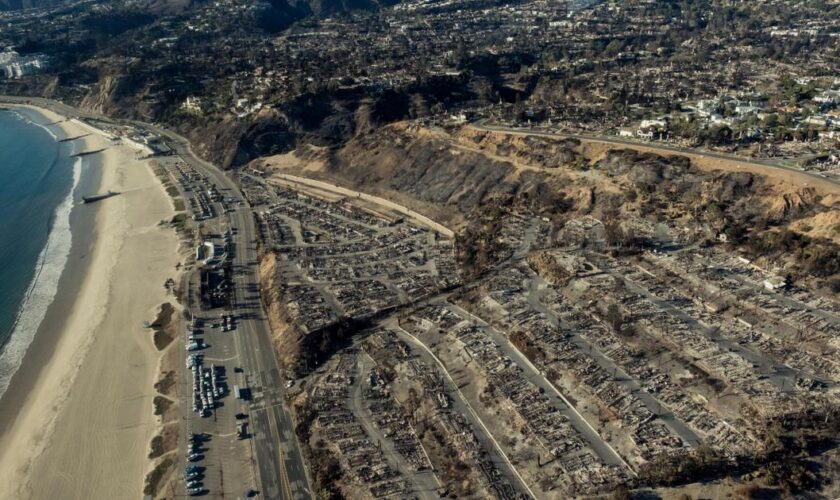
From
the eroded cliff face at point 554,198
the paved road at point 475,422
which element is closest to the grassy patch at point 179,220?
the eroded cliff face at point 554,198

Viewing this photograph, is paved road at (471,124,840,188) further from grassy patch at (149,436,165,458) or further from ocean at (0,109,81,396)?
grassy patch at (149,436,165,458)

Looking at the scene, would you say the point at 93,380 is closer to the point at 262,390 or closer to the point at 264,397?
the point at 262,390

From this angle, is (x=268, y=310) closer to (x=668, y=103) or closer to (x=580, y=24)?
(x=668, y=103)

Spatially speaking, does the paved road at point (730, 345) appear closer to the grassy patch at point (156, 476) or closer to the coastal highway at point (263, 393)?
the coastal highway at point (263, 393)

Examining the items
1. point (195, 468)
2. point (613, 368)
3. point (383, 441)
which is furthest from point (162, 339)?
point (613, 368)

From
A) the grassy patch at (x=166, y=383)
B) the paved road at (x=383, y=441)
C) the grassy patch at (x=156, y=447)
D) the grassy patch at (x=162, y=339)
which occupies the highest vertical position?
the grassy patch at (x=162, y=339)

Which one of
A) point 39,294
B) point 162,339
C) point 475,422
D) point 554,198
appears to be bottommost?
point 475,422
